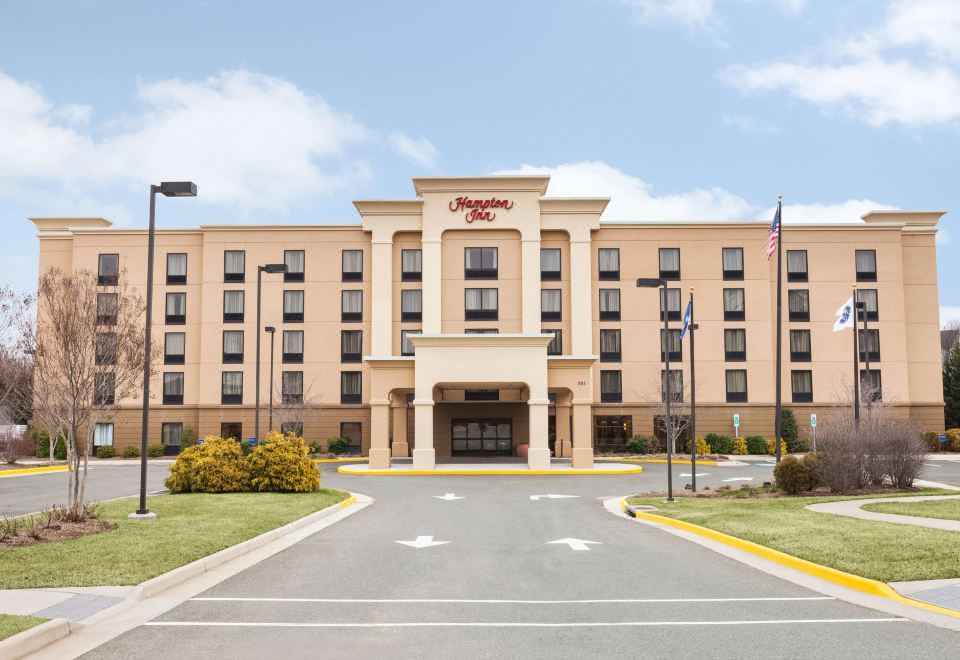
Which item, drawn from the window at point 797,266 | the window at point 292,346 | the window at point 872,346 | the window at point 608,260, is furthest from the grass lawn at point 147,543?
the window at point 872,346

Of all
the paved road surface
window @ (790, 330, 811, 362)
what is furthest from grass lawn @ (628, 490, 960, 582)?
window @ (790, 330, 811, 362)

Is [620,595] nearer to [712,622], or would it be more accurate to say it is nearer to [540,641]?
[712,622]

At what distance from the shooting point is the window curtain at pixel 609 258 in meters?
52.6

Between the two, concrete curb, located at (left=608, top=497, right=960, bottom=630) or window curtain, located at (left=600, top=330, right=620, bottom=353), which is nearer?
concrete curb, located at (left=608, top=497, right=960, bottom=630)

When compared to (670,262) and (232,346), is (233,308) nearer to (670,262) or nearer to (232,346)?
(232,346)

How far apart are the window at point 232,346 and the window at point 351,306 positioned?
662 cm

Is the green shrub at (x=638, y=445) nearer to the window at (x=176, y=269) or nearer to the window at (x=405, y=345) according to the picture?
the window at (x=405, y=345)

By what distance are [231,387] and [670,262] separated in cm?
2883

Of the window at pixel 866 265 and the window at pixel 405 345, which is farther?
the window at pixel 866 265

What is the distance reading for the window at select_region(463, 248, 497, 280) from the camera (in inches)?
2041

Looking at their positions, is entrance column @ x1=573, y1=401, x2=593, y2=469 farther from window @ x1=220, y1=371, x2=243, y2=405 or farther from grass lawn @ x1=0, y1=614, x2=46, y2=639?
grass lawn @ x1=0, y1=614, x2=46, y2=639

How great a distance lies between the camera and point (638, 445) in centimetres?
5022

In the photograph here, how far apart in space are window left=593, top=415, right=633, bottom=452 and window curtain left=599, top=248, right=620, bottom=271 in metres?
9.39

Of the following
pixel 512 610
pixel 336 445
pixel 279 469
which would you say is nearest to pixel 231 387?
pixel 336 445
